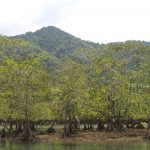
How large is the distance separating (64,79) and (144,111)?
1169 centimetres

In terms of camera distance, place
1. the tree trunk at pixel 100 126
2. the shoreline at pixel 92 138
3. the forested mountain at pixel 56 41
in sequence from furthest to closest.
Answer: the forested mountain at pixel 56 41, the tree trunk at pixel 100 126, the shoreline at pixel 92 138

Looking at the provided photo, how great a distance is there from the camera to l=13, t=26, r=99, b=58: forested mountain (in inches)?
6033

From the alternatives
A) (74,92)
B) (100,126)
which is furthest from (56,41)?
(74,92)

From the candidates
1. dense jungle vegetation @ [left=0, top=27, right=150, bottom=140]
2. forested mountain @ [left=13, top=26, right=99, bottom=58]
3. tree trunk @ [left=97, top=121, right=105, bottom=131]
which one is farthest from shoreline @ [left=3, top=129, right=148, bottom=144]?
forested mountain @ [left=13, top=26, right=99, bottom=58]

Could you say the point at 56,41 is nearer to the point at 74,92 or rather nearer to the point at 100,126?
the point at 100,126

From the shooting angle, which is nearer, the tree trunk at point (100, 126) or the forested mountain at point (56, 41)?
the tree trunk at point (100, 126)

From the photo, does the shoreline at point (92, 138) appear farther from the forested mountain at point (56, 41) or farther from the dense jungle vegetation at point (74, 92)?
the forested mountain at point (56, 41)

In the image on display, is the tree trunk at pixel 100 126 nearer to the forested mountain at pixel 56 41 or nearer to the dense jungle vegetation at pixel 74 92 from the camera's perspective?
the dense jungle vegetation at pixel 74 92

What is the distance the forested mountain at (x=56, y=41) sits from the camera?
153 meters

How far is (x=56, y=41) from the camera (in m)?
171

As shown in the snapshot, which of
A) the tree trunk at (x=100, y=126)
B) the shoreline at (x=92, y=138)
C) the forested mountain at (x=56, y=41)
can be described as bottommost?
the shoreline at (x=92, y=138)

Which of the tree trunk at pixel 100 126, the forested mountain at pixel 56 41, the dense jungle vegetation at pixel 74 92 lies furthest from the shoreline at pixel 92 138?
the forested mountain at pixel 56 41

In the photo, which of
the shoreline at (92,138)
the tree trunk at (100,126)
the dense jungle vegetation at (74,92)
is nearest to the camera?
the shoreline at (92,138)

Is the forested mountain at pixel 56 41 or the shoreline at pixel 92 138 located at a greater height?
the forested mountain at pixel 56 41
